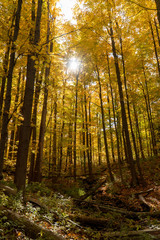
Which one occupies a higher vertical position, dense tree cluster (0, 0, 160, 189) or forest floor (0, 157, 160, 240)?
dense tree cluster (0, 0, 160, 189)

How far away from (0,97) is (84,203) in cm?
648

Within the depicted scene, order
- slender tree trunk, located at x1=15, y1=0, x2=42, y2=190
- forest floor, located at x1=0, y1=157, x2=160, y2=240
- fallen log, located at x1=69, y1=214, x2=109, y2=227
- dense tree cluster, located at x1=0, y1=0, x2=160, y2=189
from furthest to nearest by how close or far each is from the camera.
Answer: dense tree cluster, located at x1=0, y1=0, x2=160, y2=189, fallen log, located at x1=69, y1=214, x2=109, y2=227, slender tree trunk, located at x1=15, y1=0, x2=42, y2=190, forest floor, located at x1=0, y1=157, x2=160, y2=240

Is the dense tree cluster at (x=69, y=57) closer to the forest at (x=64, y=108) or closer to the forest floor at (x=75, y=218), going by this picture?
the forest at (x=64, y=108)

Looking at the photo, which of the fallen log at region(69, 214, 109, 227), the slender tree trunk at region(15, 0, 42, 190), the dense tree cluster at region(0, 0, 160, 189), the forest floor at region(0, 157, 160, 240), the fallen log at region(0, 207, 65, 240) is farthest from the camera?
the dense tree cluster at region(0, 0, 160, 189)

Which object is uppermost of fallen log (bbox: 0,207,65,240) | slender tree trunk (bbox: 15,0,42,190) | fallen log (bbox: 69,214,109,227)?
slender tree trunk (bbox: 15,0,42,190)

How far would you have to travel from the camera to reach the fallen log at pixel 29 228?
9.74ft

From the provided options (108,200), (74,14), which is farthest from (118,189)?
(74,14)

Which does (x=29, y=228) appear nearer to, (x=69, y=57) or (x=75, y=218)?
(x=75, y=218)

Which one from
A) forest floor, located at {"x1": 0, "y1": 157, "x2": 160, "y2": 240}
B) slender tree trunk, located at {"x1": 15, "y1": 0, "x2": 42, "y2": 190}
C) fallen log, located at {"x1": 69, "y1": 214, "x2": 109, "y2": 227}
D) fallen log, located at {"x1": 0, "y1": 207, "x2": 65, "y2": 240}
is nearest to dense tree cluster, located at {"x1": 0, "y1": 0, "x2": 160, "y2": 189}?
slender tree trunk, located at {"x1": 15, "y1": 0, "x2": 42, "y2": 190}

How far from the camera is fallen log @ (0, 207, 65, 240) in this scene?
9.74 ft

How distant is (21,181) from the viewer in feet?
13.8

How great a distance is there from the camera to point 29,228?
3.08m

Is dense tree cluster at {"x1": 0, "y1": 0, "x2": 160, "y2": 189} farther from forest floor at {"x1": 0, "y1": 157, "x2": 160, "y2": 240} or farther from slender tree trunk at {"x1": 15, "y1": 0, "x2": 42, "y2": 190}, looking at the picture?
forest floor at {"x1": 0, "y1": 157, "x2": 160, "y2": 240}

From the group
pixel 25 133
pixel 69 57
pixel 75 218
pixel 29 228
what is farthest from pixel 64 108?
pixel 29 228
